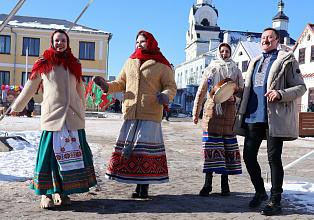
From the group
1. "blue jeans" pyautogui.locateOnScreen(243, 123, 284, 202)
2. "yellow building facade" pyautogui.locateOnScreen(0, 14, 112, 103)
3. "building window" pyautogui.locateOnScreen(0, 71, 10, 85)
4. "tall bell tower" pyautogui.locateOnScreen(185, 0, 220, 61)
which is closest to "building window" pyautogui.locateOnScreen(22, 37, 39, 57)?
"yellow building facade" pyautogui.locateOnScreen(0, 14, 112, 103)

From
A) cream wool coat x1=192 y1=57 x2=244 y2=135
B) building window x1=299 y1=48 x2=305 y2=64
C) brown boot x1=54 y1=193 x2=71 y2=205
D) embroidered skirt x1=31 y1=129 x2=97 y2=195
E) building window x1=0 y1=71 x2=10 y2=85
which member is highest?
building window x1=299 y1=48 x2=305 y2=64

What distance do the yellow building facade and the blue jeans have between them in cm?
2960

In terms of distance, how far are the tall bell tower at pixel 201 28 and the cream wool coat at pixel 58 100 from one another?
5911 cm

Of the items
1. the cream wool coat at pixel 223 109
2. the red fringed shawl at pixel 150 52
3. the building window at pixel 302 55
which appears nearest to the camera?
the red fringed shawl at pixel 150 52

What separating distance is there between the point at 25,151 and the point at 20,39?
27777 millimetres

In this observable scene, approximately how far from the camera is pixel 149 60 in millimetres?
4492

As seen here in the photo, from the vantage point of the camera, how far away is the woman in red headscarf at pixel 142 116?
167 inches

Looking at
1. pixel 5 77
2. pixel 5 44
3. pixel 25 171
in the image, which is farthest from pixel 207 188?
pixel 5 44

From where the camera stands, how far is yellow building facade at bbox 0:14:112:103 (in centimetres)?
3288

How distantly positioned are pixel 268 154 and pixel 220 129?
883mm

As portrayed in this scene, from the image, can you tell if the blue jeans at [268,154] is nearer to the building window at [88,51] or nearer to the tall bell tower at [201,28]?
the building window at [88,51]

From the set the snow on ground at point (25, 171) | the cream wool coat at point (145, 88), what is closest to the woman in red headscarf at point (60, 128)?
the cream wool coat at point (145, 88)

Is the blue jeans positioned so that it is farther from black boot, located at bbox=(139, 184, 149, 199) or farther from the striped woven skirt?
black boot, located at bbox=(139, 184, 149, 199)

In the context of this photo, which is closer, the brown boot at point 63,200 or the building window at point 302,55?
the brown boot at point 63,200
